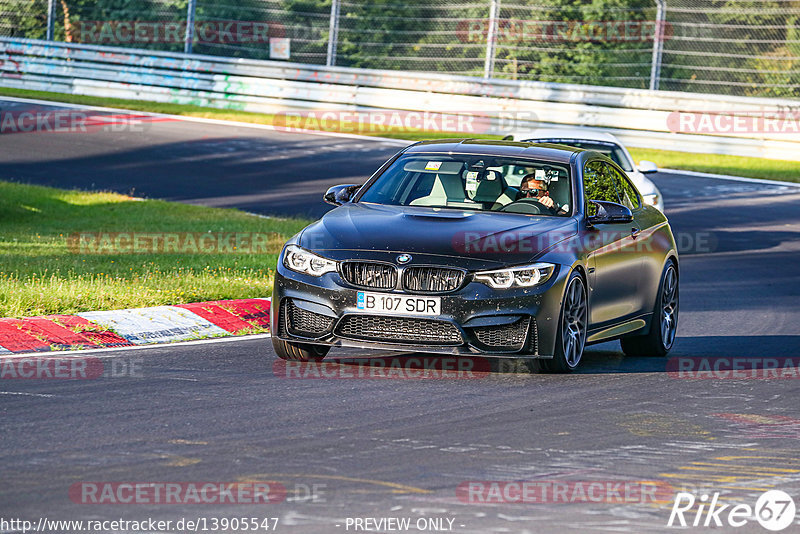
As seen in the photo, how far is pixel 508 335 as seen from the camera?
29.5 feet

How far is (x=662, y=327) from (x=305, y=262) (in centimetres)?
332

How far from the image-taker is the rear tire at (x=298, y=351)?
952cm

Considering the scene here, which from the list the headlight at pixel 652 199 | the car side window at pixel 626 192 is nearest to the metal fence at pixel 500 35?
the headlight at pixel 652 199

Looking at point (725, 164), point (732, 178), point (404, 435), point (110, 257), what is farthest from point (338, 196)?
point (725, 164)

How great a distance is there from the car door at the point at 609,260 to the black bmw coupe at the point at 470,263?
1 centimetres

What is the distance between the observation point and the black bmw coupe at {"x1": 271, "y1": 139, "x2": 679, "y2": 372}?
8.90m

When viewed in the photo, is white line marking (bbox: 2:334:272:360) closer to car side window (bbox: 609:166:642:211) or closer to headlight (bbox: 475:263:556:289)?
headlight (bbox: 475:263:556:289)

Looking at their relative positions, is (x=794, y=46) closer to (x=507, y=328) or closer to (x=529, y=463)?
(x=507, y=328)

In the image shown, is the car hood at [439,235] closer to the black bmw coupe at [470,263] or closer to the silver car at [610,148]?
the black bmw coupe at [470,263]

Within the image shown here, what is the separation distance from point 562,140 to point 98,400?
10.7 m

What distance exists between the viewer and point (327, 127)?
3008 centimetres

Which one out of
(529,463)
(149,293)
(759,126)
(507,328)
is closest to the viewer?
(529,463)

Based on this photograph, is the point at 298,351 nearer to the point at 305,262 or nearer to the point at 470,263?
the point at 305,262

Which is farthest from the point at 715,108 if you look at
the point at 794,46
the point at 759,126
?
the point at 794,46
